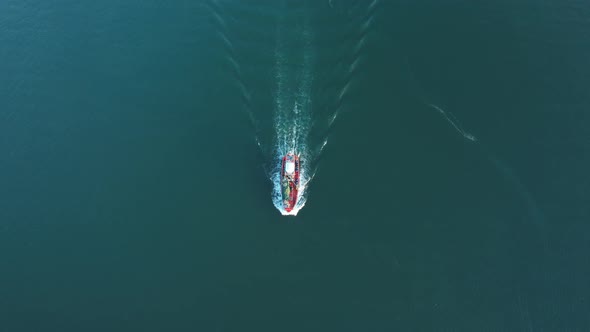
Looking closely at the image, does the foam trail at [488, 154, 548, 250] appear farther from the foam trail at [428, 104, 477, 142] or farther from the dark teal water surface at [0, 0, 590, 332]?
the foam trail at [428, 104, 477, 142]

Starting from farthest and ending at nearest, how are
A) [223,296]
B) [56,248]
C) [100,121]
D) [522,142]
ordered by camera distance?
[100,121] < [522,142] < [56,248] < [223,296]

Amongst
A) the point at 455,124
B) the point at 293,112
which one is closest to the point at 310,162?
the point at 293,112

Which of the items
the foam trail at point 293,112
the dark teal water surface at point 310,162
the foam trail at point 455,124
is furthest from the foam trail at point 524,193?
the foam trail at point 293,112

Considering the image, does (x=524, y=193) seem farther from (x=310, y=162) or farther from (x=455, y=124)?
(x=310, y=162)

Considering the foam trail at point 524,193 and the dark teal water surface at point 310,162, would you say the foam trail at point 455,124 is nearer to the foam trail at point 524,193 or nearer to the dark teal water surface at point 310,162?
the dark teal water surface at point 310,162

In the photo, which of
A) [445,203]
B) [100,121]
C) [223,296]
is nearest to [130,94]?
[100,121]

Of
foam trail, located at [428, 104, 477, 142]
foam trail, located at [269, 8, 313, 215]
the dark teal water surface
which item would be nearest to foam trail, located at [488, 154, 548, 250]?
the dark teal water surface

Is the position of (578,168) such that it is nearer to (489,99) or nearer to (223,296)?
(489,99)

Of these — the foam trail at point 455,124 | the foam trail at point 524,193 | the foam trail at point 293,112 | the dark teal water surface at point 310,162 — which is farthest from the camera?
the foam trail at point 455,124
